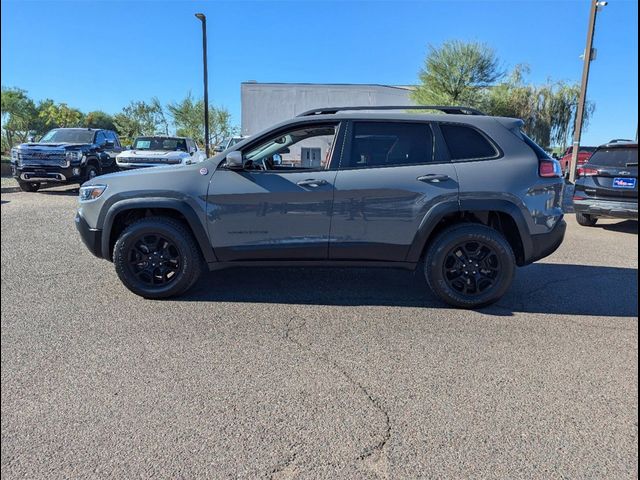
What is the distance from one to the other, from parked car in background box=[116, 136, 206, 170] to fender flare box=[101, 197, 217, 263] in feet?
31.2

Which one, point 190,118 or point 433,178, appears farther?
point 190,118

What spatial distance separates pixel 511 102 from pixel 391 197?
2979 cm

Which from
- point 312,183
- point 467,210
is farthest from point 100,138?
point 467,210

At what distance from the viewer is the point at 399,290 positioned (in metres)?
4.83

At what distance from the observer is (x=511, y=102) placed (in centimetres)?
2992

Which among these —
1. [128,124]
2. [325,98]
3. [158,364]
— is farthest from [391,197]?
[128,124]

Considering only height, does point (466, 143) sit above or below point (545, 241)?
above

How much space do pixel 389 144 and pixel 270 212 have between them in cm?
132

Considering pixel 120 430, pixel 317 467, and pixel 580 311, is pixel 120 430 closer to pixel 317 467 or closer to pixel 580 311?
pixel 317 467

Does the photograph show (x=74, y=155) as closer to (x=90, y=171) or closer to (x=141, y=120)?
(x=90, y=171)

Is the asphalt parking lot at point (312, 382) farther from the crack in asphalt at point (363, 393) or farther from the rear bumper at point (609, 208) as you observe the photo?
the rear bumper at point (609, 208)

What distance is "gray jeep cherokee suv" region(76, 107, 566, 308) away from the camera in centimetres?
416

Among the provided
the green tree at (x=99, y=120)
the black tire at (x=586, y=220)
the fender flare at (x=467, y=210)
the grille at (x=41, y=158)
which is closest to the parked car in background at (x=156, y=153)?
the grille at (x=41, y=158)

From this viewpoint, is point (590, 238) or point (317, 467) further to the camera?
point (590, 238)
